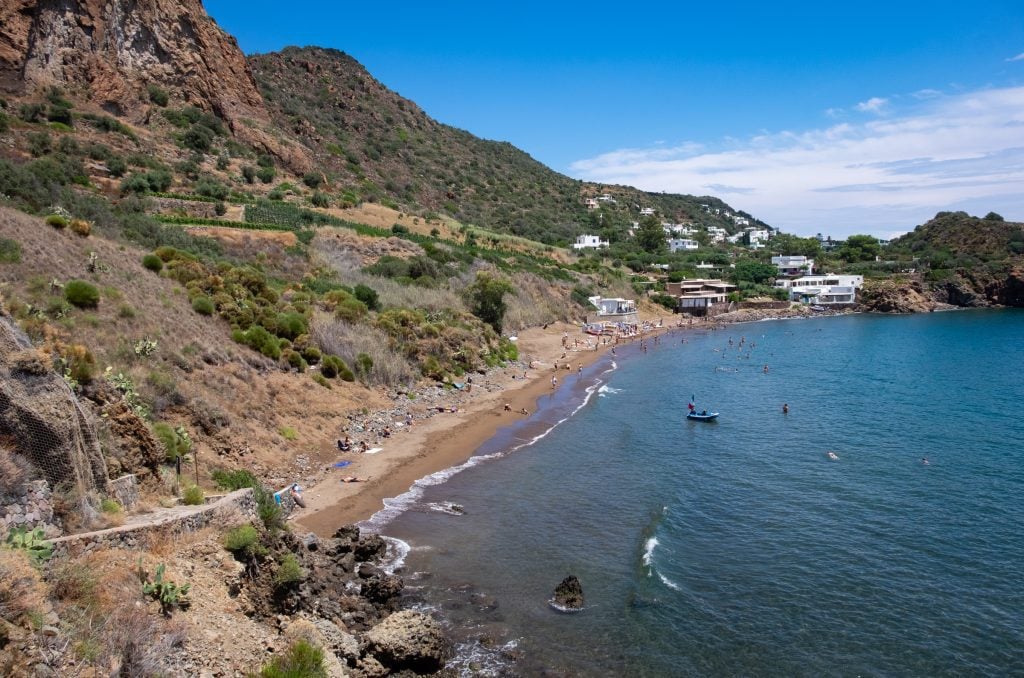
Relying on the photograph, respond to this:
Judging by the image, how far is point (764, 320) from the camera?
99812 millimetres

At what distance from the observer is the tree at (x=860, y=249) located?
465 feet

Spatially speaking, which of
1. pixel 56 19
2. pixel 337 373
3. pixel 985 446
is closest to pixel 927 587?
pixel 985 446

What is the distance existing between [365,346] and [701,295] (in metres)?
75.1

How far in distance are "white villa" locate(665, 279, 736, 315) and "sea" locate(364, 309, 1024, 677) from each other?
58.0 m

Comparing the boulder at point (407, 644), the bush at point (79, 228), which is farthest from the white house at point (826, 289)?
the boulder at point (407, 644)

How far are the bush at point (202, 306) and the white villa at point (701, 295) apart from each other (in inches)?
3237

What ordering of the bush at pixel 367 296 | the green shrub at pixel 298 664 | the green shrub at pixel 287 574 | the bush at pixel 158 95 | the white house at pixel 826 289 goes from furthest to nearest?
the white house at pixel 826 289 → the bush at pixel 158 95 → the bush at pixel 367 296 → the green shrub at pixel 287 574 → the green shrub at pixel 298 664

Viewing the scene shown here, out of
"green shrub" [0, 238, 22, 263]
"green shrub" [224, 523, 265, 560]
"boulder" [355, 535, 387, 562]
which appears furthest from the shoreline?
"green shrub" [0, 238, 22, 263]

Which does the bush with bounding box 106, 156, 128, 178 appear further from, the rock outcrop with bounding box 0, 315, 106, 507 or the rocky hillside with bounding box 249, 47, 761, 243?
the rock outcrop with bounding box 0, 315, 106, 507

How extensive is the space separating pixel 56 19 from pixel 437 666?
244 feet

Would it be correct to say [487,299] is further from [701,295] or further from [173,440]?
[701,295]

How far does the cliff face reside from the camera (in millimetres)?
61125

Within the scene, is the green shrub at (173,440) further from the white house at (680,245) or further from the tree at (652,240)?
the white house at (680,245)

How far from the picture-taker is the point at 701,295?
101375 mm
